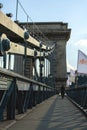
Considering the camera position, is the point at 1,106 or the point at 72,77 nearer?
the point at 1,106

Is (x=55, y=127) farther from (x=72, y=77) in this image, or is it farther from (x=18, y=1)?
(x=72, y=77)

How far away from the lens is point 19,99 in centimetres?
1372

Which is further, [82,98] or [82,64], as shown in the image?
[82,64]

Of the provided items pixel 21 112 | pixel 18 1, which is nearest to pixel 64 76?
pixel 18 1

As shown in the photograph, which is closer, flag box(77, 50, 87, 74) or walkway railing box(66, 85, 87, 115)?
walkway railing box(66, 85, 87, 115)

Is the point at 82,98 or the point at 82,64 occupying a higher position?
the point at 82,64

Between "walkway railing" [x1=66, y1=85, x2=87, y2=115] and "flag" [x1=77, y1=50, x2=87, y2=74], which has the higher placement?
"flag" [x1=77, y1=50, x2=87, y2=74]

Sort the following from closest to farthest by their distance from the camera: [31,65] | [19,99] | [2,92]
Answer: [2,92] < [19,99] < [31,65]

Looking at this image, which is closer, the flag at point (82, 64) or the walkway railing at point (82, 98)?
the walkway railing at point (82, 98)

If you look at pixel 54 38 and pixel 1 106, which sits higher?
pixel 54 38

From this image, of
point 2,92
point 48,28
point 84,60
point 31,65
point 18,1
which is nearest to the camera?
point 2,92

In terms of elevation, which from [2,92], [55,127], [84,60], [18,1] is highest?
[18,1]

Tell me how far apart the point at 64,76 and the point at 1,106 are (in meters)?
98.0

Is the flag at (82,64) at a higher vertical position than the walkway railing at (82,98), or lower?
higher
